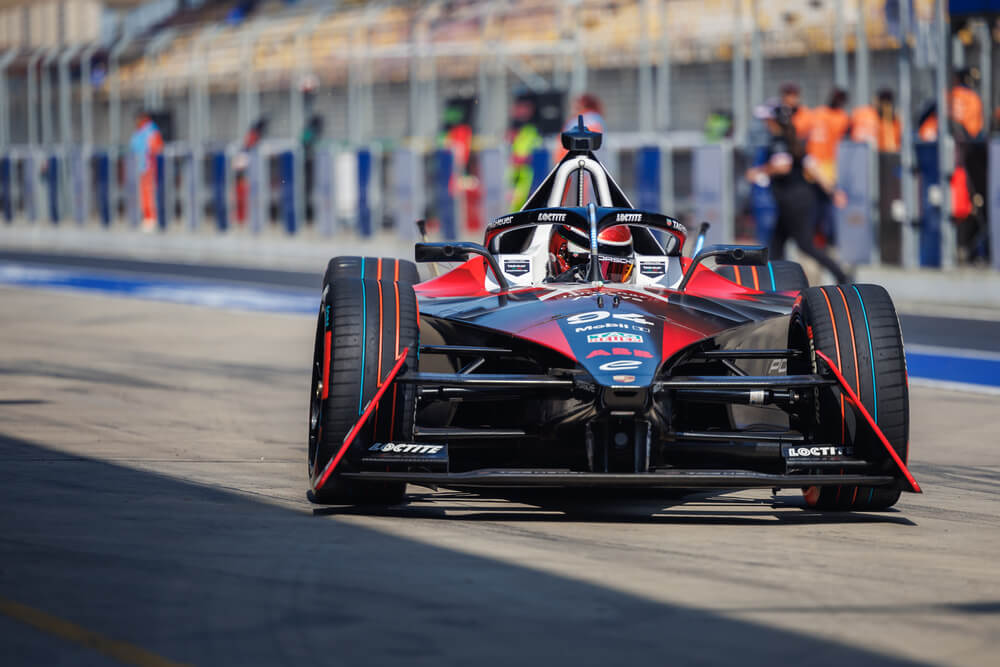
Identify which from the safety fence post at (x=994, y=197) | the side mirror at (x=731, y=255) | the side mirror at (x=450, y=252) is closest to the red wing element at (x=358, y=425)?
the side mirror at (x=450, y=252)

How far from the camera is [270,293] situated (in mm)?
19016

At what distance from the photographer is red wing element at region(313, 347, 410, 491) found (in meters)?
6.21

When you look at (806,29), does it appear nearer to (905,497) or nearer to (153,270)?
(153,270)

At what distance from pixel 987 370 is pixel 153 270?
13.8 metres

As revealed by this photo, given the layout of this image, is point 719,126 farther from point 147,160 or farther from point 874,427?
point 874,427

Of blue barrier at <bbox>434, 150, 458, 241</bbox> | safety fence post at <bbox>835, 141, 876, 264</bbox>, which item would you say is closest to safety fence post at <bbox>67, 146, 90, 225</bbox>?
blue barrier at <bbox>434, 150, 458, 241</bbox>

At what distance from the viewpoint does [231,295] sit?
18828 mm

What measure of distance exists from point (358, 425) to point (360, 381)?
0.21m

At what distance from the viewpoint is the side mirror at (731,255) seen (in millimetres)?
7293

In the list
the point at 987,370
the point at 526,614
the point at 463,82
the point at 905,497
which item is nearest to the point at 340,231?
the point at 463,82

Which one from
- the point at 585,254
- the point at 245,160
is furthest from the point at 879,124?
the point at 585,254

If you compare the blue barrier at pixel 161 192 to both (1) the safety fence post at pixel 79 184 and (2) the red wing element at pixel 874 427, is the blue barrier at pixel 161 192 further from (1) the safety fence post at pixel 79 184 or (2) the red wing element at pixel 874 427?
(2) the red wing element at pixel 874 427

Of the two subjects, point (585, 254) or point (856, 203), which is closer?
point (585, 254)

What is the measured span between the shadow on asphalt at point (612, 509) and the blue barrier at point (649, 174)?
14.1 metres
